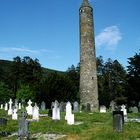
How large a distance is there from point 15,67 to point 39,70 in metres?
5.35

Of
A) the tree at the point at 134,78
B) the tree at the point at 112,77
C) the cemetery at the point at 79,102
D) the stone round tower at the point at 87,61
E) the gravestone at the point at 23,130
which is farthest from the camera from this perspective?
the tree at the point at 112,77

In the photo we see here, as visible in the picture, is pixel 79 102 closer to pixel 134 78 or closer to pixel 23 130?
pixel 134 78

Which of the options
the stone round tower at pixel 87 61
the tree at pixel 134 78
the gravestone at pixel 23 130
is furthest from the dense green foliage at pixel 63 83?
the gravestone at pixel 23 130

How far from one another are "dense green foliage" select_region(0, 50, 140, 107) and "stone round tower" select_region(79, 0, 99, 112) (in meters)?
6.08

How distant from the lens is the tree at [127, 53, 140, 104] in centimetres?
4035

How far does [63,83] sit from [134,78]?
9.33 metres

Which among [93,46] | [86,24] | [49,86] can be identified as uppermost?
[86,24]

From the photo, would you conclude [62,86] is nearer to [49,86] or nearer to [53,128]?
[49,86]

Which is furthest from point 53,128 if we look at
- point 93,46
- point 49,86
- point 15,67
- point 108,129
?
point 15,67

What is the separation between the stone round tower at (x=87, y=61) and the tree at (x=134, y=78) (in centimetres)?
650

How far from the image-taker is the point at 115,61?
80.9m

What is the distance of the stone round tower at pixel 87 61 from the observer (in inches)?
1410

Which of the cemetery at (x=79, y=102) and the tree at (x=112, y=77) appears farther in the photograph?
the tree at (x=112, y=77)

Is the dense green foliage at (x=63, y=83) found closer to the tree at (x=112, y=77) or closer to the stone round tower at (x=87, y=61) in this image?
the tree at (x=112, y=77)
